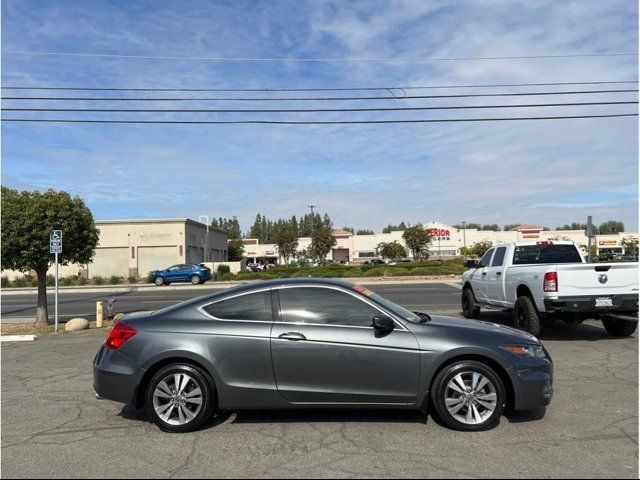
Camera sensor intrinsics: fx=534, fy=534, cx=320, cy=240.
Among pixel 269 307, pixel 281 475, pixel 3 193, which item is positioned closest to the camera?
pixel 281 475

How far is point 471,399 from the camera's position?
16.6ft

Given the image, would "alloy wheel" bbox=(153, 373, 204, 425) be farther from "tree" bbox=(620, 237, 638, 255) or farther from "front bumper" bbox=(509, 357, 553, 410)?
"tree" bbox=(620, 237, 638, 255)

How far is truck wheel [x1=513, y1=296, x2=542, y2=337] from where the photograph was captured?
986cm

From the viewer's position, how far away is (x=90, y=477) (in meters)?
4.15

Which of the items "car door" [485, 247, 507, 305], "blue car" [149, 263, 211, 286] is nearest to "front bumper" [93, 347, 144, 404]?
"car door" [485, 247, 507, 305]

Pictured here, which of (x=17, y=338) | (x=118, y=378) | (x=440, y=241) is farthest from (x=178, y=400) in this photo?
(x=440, y=241)

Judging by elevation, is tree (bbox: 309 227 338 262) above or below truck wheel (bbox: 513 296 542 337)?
above

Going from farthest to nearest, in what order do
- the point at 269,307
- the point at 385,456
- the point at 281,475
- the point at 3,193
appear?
the point at 3,193 < the point at 269,307 < the point at 385,456 < the point at 281,475

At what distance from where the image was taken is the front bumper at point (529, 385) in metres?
5.09

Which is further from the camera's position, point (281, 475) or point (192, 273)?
point (192, 273)

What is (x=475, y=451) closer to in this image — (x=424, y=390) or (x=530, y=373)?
(x=424, y=390)

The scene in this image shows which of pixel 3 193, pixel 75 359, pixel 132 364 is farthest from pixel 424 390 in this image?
pixel 3 193

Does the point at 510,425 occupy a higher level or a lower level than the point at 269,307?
lower

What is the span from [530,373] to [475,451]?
104cm
